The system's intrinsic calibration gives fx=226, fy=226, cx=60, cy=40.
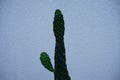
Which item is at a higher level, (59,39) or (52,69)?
(59,39)

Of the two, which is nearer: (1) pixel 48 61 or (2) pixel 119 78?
(1) pixel 48 61

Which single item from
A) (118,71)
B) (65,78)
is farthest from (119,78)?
(65,78)

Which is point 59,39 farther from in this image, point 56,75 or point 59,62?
point 56,75

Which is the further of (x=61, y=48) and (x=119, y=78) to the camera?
(x=119, y=78)

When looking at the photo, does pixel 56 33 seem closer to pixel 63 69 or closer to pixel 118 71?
pixel 63 69

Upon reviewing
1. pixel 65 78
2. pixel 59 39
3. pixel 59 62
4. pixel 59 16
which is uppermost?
pixel 59 16

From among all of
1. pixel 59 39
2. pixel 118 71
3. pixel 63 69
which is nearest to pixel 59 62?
pixel 63 69

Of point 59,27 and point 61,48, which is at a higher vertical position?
point 59,27
